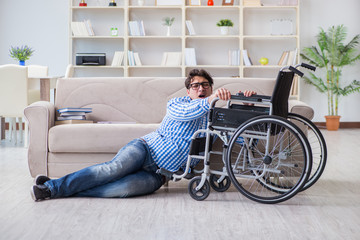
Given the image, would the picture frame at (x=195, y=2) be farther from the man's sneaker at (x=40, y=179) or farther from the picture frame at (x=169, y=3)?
the man's sneaker at (x=40, y=179)

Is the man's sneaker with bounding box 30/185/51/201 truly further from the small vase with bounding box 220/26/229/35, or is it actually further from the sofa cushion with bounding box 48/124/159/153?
the small vase with bounding box 220/26/229/35

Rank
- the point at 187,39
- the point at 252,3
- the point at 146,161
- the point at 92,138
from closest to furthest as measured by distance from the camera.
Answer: the point at 146,161
the point at 92,138
the point at 252,3
the point at 187,39

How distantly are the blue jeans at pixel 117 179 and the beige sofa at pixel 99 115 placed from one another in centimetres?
36

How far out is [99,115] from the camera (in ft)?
12.2

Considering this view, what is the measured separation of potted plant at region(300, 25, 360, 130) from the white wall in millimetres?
138

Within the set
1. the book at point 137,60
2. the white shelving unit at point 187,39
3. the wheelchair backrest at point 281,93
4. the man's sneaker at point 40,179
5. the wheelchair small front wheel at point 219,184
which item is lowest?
the wheelchair small front wheel at point 219,184

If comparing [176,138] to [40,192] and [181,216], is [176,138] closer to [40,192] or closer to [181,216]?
[181,216]

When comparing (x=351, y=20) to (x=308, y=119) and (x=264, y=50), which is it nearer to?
(x=264, y=50)

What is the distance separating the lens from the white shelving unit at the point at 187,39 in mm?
7285

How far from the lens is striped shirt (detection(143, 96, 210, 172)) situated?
108 inches

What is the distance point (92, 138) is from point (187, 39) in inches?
175

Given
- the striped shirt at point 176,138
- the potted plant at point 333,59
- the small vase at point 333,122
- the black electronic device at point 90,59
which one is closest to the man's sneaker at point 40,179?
the striped shirt at point 176,138

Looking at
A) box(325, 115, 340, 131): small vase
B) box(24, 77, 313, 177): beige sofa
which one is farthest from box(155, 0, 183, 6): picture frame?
box(24, 77, 313, 177): beige sofa

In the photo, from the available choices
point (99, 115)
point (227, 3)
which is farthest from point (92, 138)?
point (227, 3)
